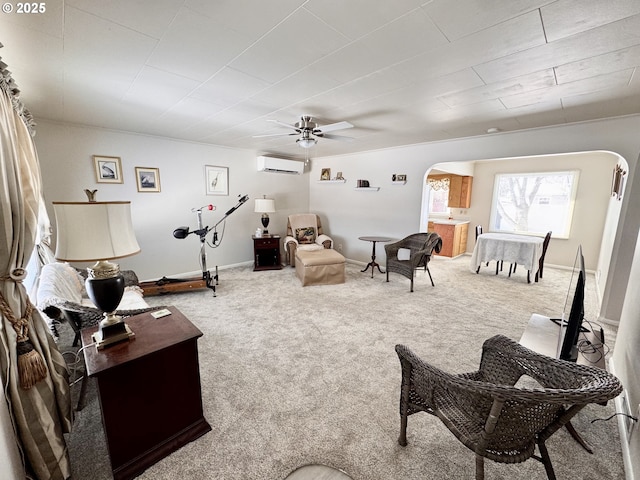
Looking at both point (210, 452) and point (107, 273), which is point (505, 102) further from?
point (210, 452)

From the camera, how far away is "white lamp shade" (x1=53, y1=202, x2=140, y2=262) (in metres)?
1.17

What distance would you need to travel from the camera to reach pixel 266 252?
16.9 ft

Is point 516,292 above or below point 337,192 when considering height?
below

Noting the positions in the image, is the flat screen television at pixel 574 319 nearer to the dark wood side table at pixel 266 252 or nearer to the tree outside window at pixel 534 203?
the dark wood side table at pixel 266 252

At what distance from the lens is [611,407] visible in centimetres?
177

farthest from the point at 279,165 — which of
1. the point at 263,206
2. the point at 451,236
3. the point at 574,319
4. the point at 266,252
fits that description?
the point at 574,319

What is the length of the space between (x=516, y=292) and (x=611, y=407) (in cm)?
243

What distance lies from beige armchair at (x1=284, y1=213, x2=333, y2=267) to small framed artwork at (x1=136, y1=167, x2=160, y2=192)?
7.81 feet

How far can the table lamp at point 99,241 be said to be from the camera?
3.87ft

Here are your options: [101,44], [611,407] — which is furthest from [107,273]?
[611,407]

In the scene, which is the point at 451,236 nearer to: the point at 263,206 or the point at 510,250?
the point at 510,250

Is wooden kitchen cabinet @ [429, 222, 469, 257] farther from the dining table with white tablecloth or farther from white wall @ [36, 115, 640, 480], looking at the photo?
white wall @ [36, 115, 640, 480]

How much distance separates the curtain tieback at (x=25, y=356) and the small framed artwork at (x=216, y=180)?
371 centimetres

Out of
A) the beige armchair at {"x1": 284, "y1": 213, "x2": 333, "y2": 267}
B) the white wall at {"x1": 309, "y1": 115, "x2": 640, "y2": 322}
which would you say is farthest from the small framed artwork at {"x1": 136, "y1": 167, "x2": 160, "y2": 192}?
the white wall at {"x1": 309, "y1": 115, "x2": 640, "y2": 322}
